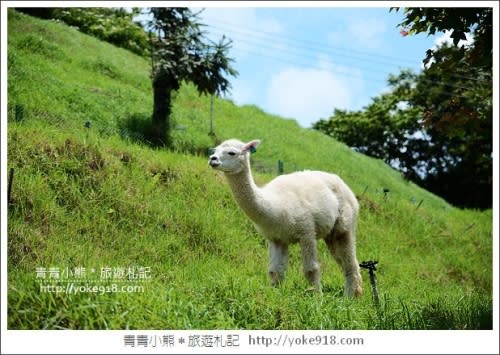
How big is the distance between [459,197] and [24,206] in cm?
1600

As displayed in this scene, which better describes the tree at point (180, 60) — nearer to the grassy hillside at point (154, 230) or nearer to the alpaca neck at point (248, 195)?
the grassy hillside at point (154, 230)

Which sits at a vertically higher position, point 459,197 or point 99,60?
point 99,60

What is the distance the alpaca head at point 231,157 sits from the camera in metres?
5.01

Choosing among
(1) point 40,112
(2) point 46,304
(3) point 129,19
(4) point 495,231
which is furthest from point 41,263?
(3) point 129,19

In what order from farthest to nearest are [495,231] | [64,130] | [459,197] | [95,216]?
[459,197] → [64,130] → [95,216] → [495,231]

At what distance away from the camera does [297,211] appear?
222 inches

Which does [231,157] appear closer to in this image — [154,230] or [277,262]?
[277,262]

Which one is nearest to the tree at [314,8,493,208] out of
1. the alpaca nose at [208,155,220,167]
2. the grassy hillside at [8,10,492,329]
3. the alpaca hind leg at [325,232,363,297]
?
the grassy hillside at [8,10,492,329]

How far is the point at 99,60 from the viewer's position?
11383mm

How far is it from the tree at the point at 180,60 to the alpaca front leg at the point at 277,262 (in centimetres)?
434

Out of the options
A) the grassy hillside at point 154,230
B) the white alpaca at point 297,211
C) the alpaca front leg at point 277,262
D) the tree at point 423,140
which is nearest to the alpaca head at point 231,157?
the white alpaca at point 297,211

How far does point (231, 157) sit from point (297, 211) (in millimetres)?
936

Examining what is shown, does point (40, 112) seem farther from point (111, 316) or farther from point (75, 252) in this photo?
point (111, 316)

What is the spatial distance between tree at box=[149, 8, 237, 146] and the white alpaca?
3.96m
